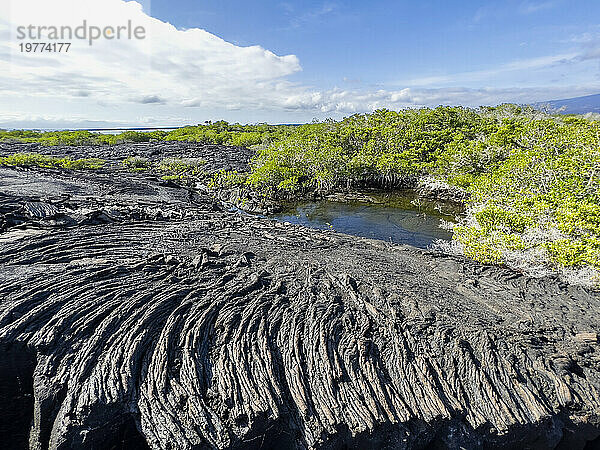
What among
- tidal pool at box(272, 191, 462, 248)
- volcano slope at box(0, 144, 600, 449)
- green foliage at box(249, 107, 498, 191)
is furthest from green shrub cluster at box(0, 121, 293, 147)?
volcano slope at box(0, 144, 600, 449)

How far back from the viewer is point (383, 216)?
83.8ft

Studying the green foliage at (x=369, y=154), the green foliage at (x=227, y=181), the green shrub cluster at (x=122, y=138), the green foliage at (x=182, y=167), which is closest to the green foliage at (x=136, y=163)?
the green foliage at (x=182, y=167)

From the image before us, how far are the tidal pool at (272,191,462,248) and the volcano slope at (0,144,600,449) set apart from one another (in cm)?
913

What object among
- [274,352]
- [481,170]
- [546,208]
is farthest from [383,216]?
[274,352]

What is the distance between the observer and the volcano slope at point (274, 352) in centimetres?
664

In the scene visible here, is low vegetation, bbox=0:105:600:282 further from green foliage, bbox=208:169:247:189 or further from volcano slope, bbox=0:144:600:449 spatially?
volcano slope, bbox=0:144:600:449

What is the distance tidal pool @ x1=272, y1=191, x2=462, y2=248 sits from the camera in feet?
71.6

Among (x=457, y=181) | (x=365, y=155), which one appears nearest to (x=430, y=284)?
(x=457, y=181)

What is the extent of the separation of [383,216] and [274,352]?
18.9 metres

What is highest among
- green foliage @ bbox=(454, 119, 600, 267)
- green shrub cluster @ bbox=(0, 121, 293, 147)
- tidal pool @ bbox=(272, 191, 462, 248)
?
green shrub cluster @ bbox=(0, 121, 293, 147)

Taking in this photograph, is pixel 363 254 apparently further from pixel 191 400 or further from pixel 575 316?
pixel 191 400

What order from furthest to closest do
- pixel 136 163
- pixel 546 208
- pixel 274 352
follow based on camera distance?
pixel 136 163
pixel 546 208
pixel 274 352

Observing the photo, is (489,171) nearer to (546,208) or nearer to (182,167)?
(546,208)

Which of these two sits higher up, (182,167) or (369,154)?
(369,154)
